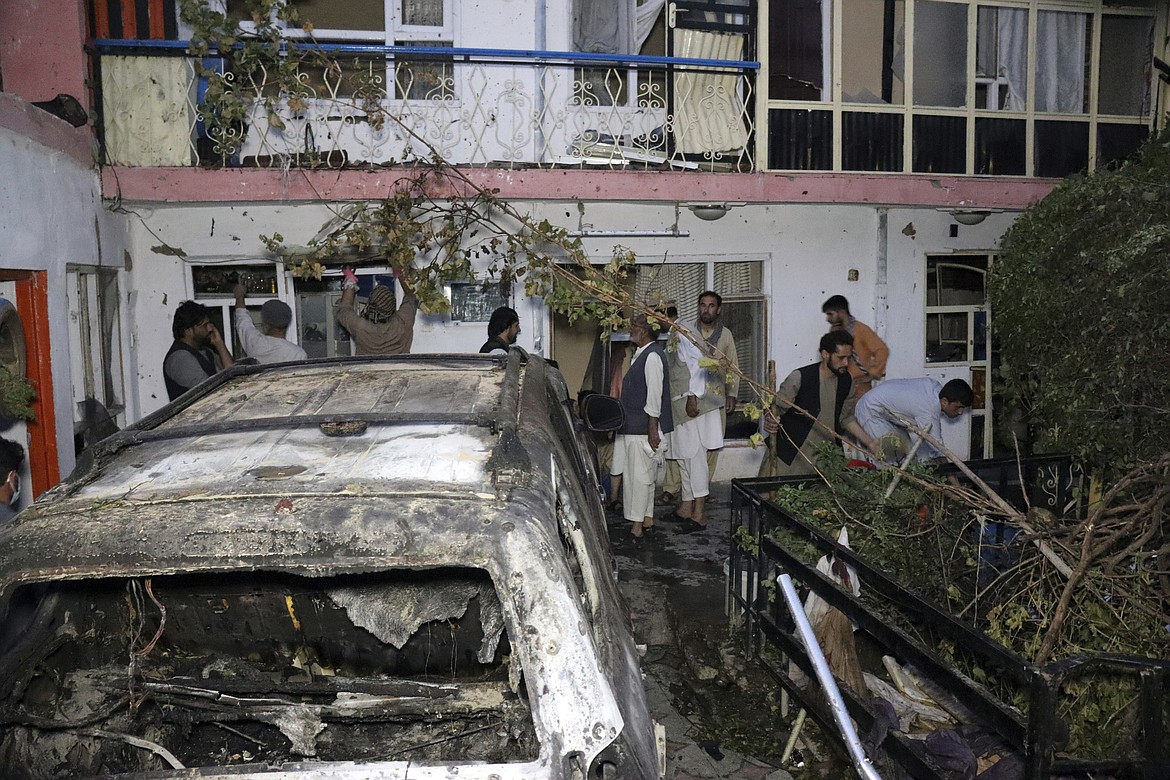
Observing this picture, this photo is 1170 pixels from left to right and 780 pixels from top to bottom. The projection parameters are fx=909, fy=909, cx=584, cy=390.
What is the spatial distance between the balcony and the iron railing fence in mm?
4776

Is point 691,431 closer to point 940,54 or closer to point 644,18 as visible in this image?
point 644,18

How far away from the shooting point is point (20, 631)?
7.99 ft

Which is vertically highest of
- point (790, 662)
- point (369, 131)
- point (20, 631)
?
point (369, 131)

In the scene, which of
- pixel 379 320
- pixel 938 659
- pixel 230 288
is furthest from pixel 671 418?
pixel 938 659

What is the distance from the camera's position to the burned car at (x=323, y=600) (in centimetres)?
184

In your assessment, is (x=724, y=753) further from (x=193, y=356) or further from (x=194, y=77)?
(x=194, y=77)

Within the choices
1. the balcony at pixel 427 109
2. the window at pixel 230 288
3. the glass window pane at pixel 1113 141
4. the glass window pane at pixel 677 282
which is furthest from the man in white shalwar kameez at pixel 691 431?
the glass window pane at pixel 1113 141

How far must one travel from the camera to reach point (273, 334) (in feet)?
22.8

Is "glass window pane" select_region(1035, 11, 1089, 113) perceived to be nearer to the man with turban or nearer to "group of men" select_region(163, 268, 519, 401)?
"group of men" select_region(163, 268, 519, 401)

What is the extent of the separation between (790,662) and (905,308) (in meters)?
6.54

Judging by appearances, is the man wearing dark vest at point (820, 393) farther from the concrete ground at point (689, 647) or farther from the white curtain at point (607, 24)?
the white curtain at point (607, 24)

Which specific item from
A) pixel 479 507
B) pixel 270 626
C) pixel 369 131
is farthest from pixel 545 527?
pixel 369 131

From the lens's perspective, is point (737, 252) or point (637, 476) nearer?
point (637, 476)

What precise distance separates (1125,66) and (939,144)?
2.75m
